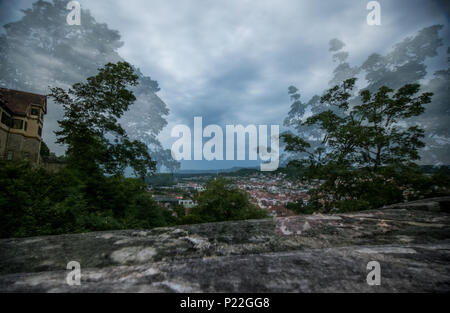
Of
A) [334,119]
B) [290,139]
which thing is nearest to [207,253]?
[290,139]

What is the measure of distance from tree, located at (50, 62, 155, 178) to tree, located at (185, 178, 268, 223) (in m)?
6.87

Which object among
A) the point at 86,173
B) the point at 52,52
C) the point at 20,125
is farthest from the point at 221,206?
the point at 52,52

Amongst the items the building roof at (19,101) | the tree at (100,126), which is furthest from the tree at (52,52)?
the tree at (100,126)

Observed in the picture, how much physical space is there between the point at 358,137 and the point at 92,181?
456 inches

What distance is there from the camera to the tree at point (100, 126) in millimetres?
6973

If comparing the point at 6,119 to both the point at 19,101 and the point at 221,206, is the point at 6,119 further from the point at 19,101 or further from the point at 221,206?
the point at 221,206

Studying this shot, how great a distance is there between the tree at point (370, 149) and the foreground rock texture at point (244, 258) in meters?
5.34

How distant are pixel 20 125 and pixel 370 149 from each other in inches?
1213

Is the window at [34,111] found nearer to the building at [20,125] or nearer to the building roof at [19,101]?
the building at [20,125]

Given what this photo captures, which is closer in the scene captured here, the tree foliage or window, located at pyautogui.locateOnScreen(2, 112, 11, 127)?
the tree foliage

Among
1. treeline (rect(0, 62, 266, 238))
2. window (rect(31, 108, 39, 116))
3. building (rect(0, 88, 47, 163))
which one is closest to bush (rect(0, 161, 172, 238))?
treeline (rect(0, 62, 266, 238))

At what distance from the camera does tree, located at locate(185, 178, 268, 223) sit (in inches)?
517

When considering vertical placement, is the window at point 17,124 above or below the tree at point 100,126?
above

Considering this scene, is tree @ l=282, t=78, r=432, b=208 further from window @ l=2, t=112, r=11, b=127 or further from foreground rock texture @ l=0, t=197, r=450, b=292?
window @ l=2, t=112, r=11, b=127
